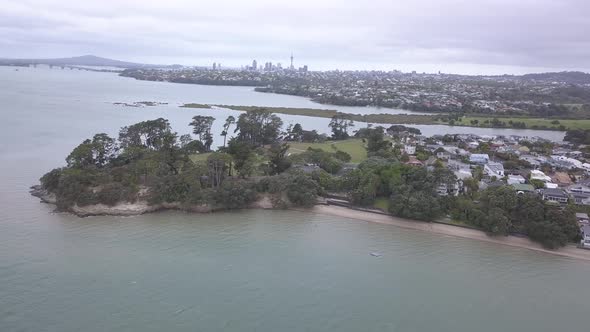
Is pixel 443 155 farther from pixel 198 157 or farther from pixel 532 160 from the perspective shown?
pixel 198 157

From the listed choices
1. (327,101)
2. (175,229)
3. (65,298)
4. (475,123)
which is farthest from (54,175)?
(327,101)

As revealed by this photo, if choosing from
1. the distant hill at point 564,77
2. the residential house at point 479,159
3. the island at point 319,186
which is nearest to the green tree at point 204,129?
the island at point 319,186

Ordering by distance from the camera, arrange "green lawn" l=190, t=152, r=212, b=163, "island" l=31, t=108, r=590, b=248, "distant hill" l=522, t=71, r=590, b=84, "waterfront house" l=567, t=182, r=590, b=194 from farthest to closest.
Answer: "distant hill" l=522, t=71, r=590, b=84, "green lawn" l=190, t=152, r=212, b=163, "waterfront house" l=567, t=182, r=590, b=194, "island" l=31, t=108, r=590, b=248

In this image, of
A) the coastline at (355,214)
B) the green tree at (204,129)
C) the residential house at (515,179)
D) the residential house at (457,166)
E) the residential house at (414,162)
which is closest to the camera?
the coastline at (355,214)

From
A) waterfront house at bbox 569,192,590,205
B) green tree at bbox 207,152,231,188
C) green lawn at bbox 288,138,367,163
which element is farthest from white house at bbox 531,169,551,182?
green tree at bbox 207,152,231,188

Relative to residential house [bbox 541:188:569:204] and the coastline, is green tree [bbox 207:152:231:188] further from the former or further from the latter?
residential house [bbox 541:188:569:204]

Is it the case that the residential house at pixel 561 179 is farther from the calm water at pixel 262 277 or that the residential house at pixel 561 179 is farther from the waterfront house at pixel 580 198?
the calm water at pixel 262 277
